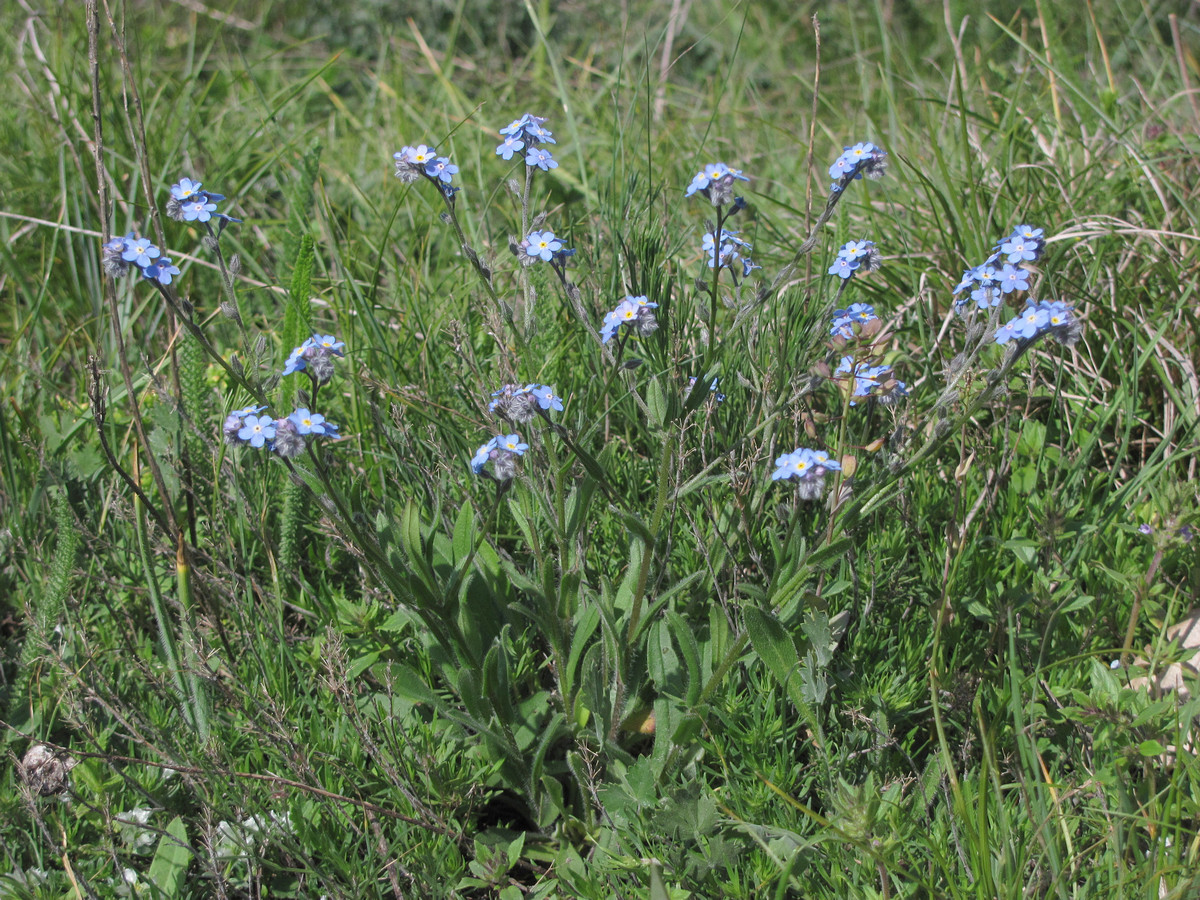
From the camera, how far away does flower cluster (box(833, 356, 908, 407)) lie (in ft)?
7.00

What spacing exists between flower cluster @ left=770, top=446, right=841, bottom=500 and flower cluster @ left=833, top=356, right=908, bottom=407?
0.38 m

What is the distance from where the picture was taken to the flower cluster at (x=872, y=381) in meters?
2.13

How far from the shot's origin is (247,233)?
4.27 metres

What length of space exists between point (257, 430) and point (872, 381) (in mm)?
1341

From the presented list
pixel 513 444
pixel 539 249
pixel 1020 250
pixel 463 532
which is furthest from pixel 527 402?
pixel 1020 250

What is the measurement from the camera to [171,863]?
204cm

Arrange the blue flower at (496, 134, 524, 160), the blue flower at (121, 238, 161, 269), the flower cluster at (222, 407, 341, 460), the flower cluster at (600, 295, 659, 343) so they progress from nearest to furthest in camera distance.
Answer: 1. the flower cluster at (222, 407, 341, 460)
2. the blue flower at (121, 238, 161, 269)
3. the flower cluster at (600, 295, 659, 343)
4. the blue flower at (496, 134, 524, 160)

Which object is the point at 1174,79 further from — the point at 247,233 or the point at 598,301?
the point at 247,233

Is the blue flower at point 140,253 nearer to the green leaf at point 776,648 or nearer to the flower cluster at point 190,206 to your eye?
the flower cluster at point 190,206

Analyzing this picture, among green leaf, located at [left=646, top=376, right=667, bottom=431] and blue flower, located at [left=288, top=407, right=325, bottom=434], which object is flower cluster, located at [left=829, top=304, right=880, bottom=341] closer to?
green leaf, located at [left=646, top=376, right=667, bottom=431]

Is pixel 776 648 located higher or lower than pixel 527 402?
lower

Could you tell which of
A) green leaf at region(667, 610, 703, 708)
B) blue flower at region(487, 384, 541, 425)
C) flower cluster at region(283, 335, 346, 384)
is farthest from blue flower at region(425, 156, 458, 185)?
green leaf at region(667, 610, 703, 708)

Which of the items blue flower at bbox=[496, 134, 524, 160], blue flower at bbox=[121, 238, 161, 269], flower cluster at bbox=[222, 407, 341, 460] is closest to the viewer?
flower cluster at bbox=[222, 407, 341, 460]

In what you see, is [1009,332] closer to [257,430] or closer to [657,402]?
[657,402]
